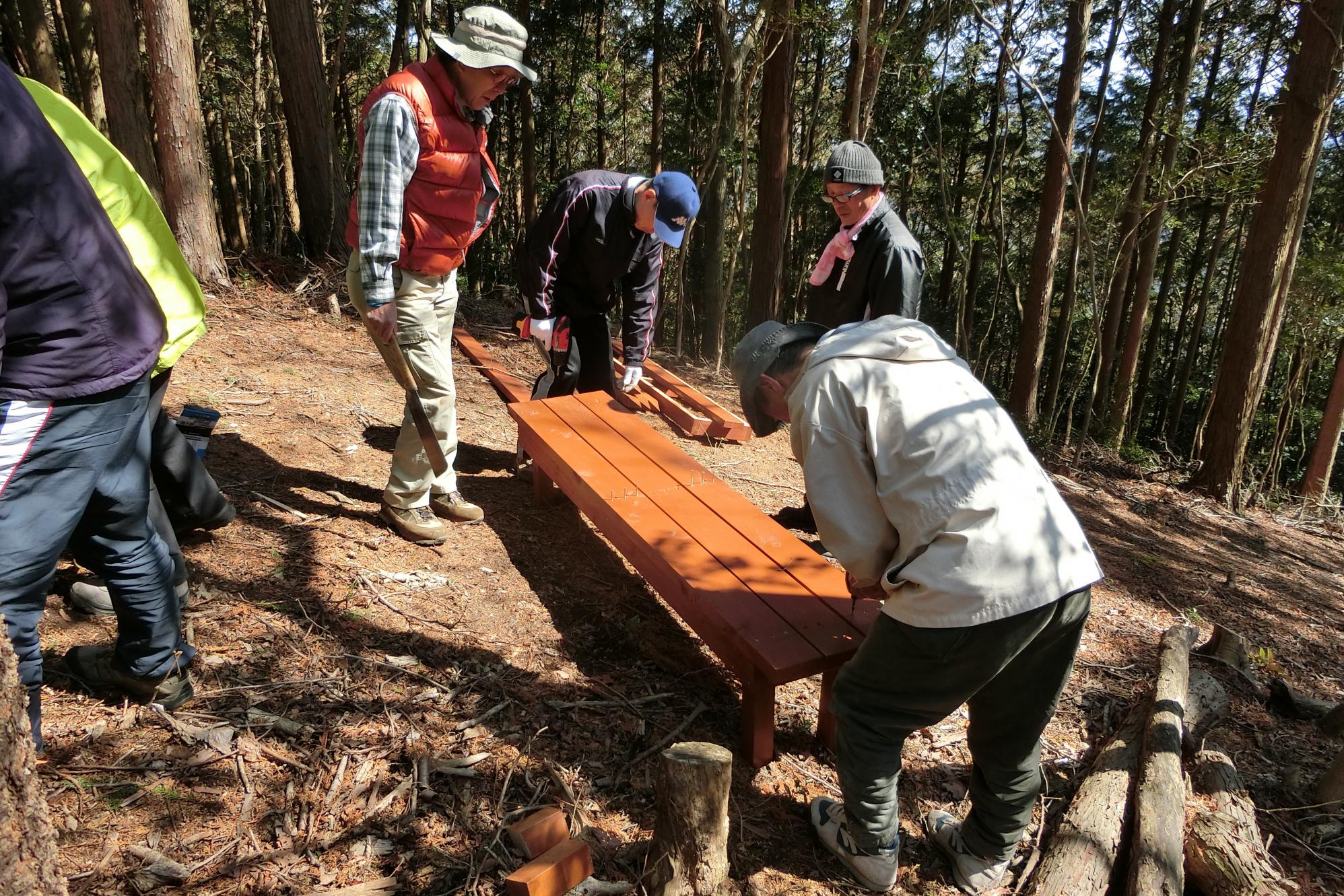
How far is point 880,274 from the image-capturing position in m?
3.76

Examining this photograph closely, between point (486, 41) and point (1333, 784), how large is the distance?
4.19m

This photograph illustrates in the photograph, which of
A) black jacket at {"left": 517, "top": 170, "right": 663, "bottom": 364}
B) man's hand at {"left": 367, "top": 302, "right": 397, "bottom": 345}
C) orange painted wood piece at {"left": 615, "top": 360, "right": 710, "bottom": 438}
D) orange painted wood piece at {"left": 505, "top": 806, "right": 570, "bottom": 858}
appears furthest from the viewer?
orange painted wood piece at {"left": 615, "top": 360, "right": 710, "bottom": 438}

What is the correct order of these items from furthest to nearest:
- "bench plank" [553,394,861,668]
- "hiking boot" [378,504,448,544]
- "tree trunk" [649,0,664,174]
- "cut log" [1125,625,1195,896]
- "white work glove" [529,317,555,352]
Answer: "tree trunk" [649,0,664,174]
"white work glove" [529,317,555,352]
"hiking boot" [378,504,448,544]
"bench plank" [553,394,861,668]
"cut log" [1125,625,1195,896]

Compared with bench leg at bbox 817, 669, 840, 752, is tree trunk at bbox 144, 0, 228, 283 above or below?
above

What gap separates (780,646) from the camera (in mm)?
2430

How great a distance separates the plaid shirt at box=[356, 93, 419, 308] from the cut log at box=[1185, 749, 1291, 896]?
3.45 m

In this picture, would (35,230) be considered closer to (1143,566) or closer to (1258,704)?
(1258,704)

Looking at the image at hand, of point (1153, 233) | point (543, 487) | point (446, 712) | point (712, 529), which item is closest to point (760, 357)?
point (712, 529)

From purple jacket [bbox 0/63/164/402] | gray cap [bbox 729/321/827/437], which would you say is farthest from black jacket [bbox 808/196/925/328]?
purple jacket [bbox 0/63/164/402]

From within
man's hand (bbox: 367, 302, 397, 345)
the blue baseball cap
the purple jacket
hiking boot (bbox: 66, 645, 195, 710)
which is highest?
the blue baseball cap

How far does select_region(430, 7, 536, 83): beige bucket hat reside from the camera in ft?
10.1

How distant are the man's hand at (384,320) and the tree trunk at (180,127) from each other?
13.4 ft

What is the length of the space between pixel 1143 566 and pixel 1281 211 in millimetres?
4787

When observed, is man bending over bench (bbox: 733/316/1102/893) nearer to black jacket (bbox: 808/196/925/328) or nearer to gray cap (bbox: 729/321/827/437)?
gray cap (bbox: 729/321/827/437)
